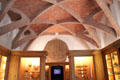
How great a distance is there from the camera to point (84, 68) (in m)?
7.31

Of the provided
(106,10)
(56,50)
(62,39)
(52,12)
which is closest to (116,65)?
(106,10)

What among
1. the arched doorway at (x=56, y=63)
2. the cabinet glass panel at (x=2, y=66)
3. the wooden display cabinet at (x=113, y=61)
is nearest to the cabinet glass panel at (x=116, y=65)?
the wooden display cabinet at (x=113, y=61)

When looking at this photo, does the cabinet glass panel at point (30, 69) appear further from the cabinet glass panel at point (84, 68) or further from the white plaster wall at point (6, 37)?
the cabinet glass panel at point (84, 68)

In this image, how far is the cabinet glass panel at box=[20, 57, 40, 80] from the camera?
7138 millimetres

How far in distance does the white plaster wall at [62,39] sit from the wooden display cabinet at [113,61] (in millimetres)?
3459

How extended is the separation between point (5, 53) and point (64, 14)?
4.31m

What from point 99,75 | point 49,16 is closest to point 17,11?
point 49,16

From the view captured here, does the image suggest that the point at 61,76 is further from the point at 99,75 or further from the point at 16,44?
the point at 16,44

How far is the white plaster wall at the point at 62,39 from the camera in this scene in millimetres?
10570

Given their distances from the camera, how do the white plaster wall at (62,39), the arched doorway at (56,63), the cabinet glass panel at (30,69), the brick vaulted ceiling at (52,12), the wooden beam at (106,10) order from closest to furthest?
the wooden beam at (106,10)
the brick vaulted ceiling at (52,12)
the cabinet glass panel at (30,69)
the arched doorway at (56,63)
the white plaster wall at (62,39)

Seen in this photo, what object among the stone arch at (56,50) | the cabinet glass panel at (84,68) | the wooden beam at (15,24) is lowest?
the cabinet glass panel at (84,68)

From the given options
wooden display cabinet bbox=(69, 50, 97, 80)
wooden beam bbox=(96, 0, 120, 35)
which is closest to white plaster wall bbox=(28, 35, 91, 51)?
wooden display cabinet bbox=(69, 50, 97, 80)

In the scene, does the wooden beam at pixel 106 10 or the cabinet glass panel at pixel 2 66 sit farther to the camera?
the cabinet glass panel at pixel 2 66

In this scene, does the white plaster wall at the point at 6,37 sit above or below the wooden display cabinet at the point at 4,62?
above
